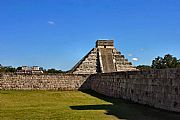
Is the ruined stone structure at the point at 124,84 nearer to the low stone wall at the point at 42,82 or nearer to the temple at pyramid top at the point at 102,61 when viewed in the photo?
the low stone wall at the point at 42,82

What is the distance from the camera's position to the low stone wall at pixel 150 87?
40.2 feet

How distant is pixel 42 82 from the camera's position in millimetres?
28391

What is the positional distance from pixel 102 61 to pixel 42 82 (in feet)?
28.8

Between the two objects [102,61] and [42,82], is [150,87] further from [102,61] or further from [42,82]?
[102,61]

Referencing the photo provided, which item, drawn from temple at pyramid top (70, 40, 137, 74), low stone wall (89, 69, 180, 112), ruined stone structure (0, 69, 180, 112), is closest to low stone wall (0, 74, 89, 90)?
ruined stone structure (0, 69, 180, 112)

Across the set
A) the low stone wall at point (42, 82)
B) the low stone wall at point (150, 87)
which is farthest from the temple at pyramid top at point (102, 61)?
the low stone wall at point (150, 87)

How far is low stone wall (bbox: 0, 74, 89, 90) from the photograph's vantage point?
90.9 feet

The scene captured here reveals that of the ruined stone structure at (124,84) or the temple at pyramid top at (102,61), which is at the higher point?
the temple at pyramid top at (102,61)

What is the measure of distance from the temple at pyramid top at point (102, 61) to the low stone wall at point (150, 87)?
11.1 metres

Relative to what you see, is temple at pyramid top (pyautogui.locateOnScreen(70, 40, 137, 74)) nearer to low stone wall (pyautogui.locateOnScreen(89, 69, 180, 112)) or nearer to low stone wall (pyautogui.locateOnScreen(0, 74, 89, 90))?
low stone wall (pyautogui.locateOnScreen(0, 74, 89, 90))

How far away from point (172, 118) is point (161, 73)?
3195mm

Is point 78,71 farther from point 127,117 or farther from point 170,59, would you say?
point 127,117

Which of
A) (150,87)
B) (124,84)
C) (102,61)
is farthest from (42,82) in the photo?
(150,87)

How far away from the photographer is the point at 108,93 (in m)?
23.0
